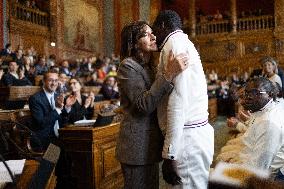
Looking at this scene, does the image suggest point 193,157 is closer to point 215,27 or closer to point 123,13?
point 215,27

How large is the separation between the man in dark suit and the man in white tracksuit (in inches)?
77.7

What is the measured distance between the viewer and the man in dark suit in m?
3.54

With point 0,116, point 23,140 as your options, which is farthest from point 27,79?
Answer: point 23,140

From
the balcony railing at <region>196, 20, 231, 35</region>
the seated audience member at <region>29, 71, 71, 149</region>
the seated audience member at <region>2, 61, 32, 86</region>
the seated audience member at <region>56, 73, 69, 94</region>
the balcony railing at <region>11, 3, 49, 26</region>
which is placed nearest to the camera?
the seated audience member at <region>29, 71, 71, 149</region>

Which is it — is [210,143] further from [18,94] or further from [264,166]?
[18,94]

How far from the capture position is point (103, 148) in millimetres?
3398

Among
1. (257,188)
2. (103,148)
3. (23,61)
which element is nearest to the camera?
(257,188)

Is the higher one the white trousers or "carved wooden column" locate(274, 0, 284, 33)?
"carved wooden column" locate(274, 0, 284, 33)

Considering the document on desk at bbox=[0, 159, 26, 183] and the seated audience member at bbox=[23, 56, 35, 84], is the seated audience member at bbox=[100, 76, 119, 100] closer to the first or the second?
the seated audience member at bbox=[23, 56, 35, 84]

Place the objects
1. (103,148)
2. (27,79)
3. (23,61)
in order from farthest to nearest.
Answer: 1. (23,61)
2. (27,79)
3. (103,148)

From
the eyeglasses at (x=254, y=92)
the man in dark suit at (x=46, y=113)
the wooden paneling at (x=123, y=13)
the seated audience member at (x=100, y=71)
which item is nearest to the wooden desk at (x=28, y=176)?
the eyeglasses at (x=254, y=92)

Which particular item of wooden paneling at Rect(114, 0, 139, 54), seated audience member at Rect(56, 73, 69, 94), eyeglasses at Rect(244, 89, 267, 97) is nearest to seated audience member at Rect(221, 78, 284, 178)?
eyeglasses at Rect(244, 89, 267, 97)

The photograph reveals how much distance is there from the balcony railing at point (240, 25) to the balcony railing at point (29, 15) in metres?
6.61

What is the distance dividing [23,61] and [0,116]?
5355mm
